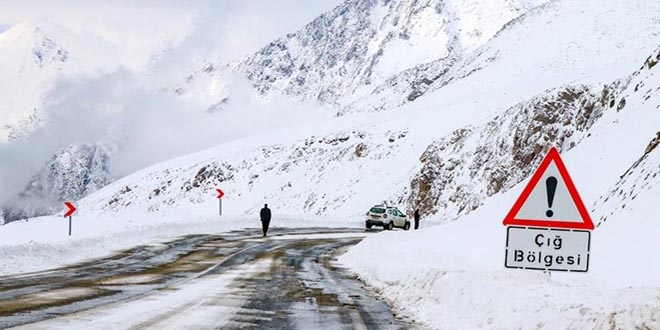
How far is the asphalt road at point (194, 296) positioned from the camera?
10.4m

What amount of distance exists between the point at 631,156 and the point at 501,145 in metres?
46.5

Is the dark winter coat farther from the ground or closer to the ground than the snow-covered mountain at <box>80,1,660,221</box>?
closer to the ground

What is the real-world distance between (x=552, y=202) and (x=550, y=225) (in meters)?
0.26

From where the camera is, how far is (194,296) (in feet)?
44.6

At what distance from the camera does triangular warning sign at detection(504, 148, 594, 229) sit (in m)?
9.20

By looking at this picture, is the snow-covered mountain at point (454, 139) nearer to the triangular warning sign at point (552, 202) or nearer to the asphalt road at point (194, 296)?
the asphalt road at point (194, 296)

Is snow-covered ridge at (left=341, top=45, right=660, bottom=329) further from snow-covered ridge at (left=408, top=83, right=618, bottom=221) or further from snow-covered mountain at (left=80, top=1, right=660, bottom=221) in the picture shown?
snow-covered ridge at (left=408, top=83, right=618, bottom=221)

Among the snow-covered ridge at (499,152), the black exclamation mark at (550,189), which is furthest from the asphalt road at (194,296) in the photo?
the snow-covered ridge at (499,152)

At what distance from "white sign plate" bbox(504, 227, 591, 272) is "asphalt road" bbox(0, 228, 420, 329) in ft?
6.69

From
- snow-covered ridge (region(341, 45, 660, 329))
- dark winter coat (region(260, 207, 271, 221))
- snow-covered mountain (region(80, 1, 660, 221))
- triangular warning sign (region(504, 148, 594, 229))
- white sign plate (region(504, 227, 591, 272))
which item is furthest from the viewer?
snow-covered mountain (region(80, 1, 660, 221))

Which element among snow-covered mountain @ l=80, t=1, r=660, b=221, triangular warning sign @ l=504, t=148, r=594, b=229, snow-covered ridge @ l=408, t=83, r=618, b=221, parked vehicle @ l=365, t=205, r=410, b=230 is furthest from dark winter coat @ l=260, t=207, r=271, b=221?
triangular warning sign @ l=504, t=148, r=594, b=229

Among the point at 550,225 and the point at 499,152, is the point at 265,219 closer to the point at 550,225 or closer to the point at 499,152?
the point at 550,225

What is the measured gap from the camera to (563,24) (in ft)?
381

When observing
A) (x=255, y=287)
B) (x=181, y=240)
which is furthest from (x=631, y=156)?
(x=181, y=240)
